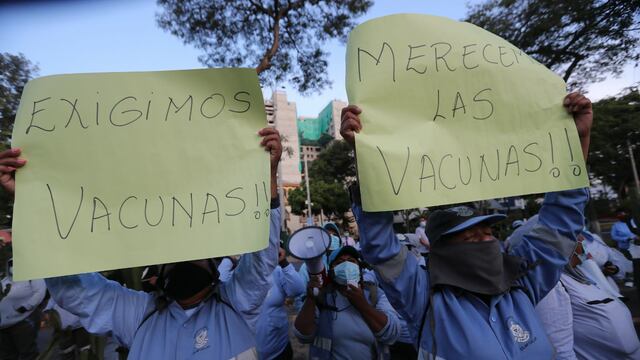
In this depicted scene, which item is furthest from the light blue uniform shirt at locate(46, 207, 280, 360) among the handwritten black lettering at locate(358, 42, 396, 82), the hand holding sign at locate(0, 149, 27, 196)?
the handwritten black lettering at locate(358, 42, 396, 82)


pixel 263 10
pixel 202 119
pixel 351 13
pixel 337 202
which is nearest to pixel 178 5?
pixel 263 10

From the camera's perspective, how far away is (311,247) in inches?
96.9

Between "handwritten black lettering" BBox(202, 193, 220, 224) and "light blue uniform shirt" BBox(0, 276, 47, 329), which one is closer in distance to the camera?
"handwritten black lettering" BBox(202, 193, 220, 224)

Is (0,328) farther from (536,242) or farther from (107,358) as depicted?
(536,242)

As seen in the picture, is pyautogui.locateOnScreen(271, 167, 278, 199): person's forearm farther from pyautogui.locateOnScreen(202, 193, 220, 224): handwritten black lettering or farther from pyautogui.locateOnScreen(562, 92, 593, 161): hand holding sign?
pyautogui.locateOnScreen(562, 92, 593, 161): hand holding sign

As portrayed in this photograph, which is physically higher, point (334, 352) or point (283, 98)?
point (283, 98)

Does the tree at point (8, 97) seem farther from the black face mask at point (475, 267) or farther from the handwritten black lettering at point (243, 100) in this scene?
the black face mask at point (475, 267)

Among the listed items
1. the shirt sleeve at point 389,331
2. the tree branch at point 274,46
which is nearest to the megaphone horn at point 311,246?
the shirt sleeve at point 389,331

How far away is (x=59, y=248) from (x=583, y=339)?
11.8ft

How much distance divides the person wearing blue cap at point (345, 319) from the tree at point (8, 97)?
2.25m

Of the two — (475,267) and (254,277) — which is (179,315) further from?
(475,267)

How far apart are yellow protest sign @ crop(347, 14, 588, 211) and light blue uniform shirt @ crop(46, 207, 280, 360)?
0.66 meters

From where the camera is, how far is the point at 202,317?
181cm

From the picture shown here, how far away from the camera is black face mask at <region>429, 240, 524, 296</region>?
1.67m
